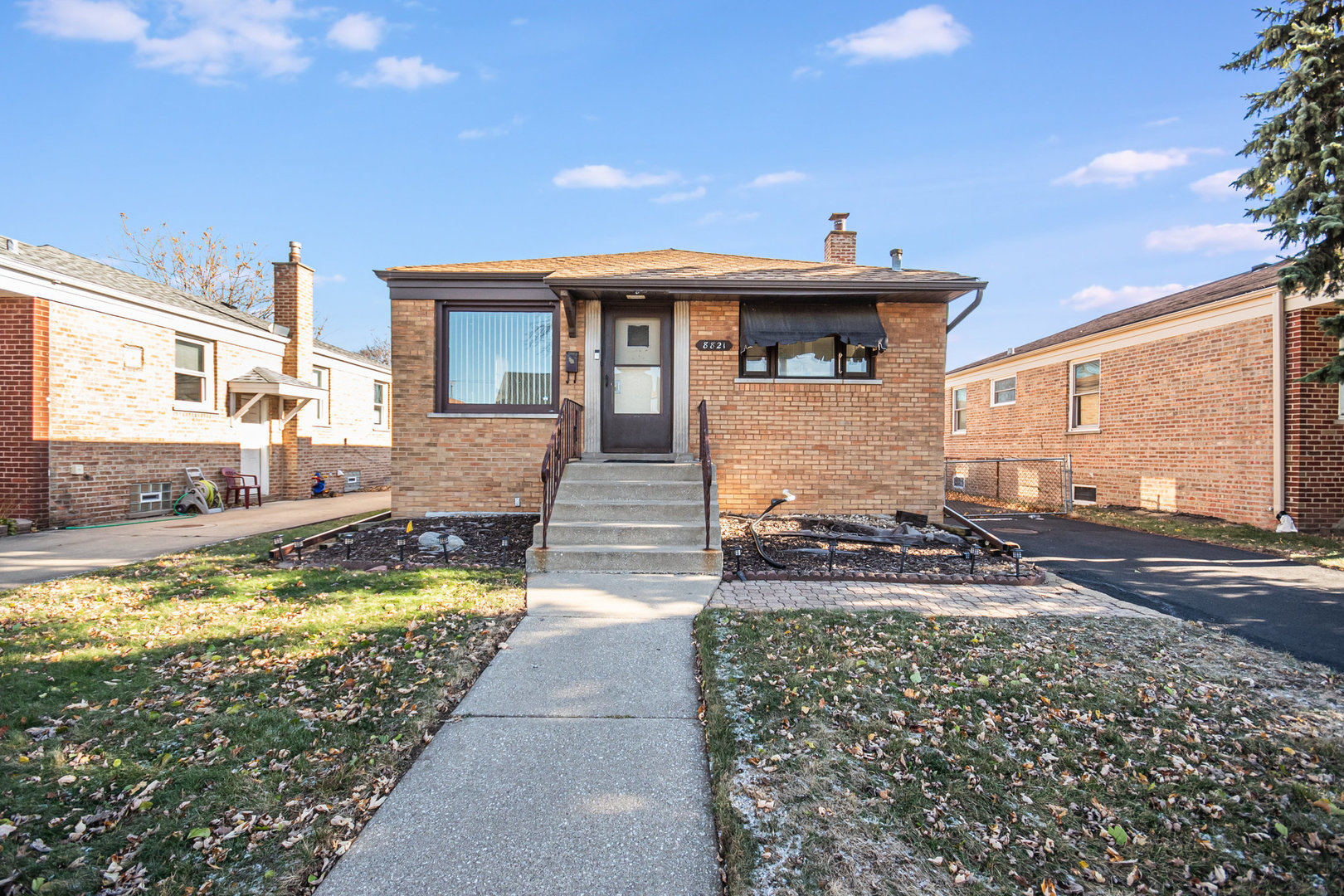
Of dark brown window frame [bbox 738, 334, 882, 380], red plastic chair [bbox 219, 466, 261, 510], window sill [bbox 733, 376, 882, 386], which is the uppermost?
dark brown window frame [bbox 738, 334, 882, 380]

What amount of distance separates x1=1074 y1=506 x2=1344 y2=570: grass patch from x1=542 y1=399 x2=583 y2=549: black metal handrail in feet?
29.1

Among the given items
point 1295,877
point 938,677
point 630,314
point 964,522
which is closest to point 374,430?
point 630,314

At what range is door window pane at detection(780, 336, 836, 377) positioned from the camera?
8.70m

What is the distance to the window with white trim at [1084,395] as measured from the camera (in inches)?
540

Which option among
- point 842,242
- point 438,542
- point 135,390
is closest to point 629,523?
point 438,542

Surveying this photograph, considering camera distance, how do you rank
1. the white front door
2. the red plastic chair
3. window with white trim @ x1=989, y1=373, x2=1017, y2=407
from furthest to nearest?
window with white trim @ x1=989, y1=373, x2=1017, y2=407 < the white front door < the red plastic chair

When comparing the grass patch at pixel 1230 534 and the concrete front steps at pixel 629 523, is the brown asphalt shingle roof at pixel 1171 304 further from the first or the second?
the concrete front steps at pixel 629 523

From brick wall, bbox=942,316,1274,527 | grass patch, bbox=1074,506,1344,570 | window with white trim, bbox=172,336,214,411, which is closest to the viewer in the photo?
grass patch, bbox=1074,506,1344,570

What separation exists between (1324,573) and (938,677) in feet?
20.7

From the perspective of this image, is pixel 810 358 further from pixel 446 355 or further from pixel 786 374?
pixel 446 355

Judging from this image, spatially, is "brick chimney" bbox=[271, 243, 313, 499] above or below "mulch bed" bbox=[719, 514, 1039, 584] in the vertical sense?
above

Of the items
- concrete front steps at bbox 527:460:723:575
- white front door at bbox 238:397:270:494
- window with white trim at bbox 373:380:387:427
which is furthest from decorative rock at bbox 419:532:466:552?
window with white trim at bbox 373:380:387:427

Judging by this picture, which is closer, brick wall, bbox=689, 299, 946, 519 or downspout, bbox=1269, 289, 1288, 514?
brick wall, bbox=689, 299, 946, 519

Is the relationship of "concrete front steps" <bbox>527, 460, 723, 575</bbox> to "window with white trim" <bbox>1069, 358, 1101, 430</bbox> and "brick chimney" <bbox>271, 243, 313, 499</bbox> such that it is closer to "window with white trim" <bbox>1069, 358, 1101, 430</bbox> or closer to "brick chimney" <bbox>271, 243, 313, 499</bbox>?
"brick chimney" <bbox>271, 243, 313, 499</bbox>
